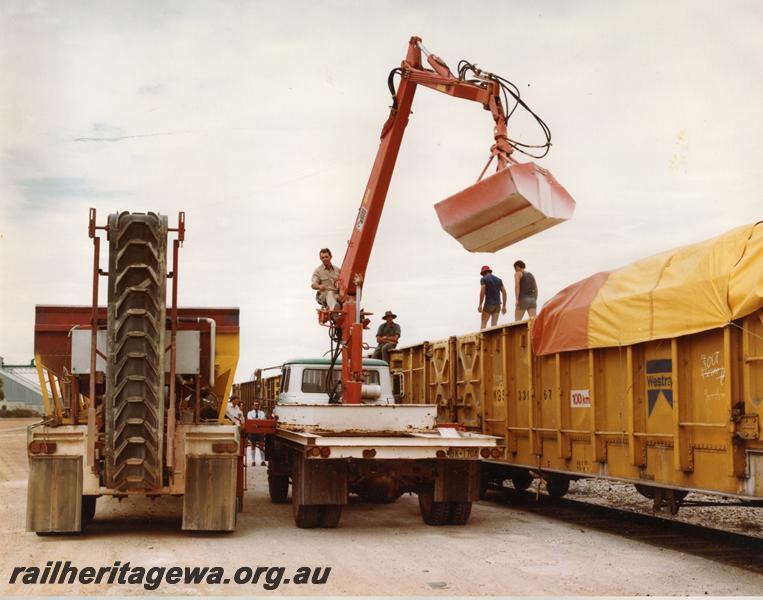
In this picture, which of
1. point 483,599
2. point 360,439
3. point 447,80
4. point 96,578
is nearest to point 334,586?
point 483,599

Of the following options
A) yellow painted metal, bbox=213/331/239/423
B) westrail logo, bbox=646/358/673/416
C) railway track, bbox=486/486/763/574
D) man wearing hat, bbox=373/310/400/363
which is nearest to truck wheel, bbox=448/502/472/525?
railway track, bbox=486/486/763/574

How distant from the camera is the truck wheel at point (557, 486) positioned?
1423 cm

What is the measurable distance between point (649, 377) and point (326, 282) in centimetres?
581

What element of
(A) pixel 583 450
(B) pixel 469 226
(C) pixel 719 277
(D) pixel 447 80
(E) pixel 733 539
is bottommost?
(E) pixel 733 539

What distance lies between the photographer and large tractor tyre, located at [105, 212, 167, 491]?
35.6 ft

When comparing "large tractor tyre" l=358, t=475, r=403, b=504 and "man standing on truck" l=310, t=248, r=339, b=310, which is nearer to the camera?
"large tractor tyre" l=358, t=475, r=403, b=504

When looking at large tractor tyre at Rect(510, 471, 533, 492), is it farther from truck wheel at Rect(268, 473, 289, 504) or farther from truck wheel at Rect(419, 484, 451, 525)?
truck wheel at Rect(268, 473, 289, 504)

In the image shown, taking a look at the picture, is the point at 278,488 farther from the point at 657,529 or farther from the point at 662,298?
the point at 662,298

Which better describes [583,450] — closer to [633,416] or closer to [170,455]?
[633,416]

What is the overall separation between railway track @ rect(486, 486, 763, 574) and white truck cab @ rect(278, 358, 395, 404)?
318 centimetres

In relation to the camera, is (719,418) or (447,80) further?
(447,80)

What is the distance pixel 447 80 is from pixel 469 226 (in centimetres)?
299

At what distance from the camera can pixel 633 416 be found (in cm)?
1130

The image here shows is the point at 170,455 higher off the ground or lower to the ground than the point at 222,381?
lower
